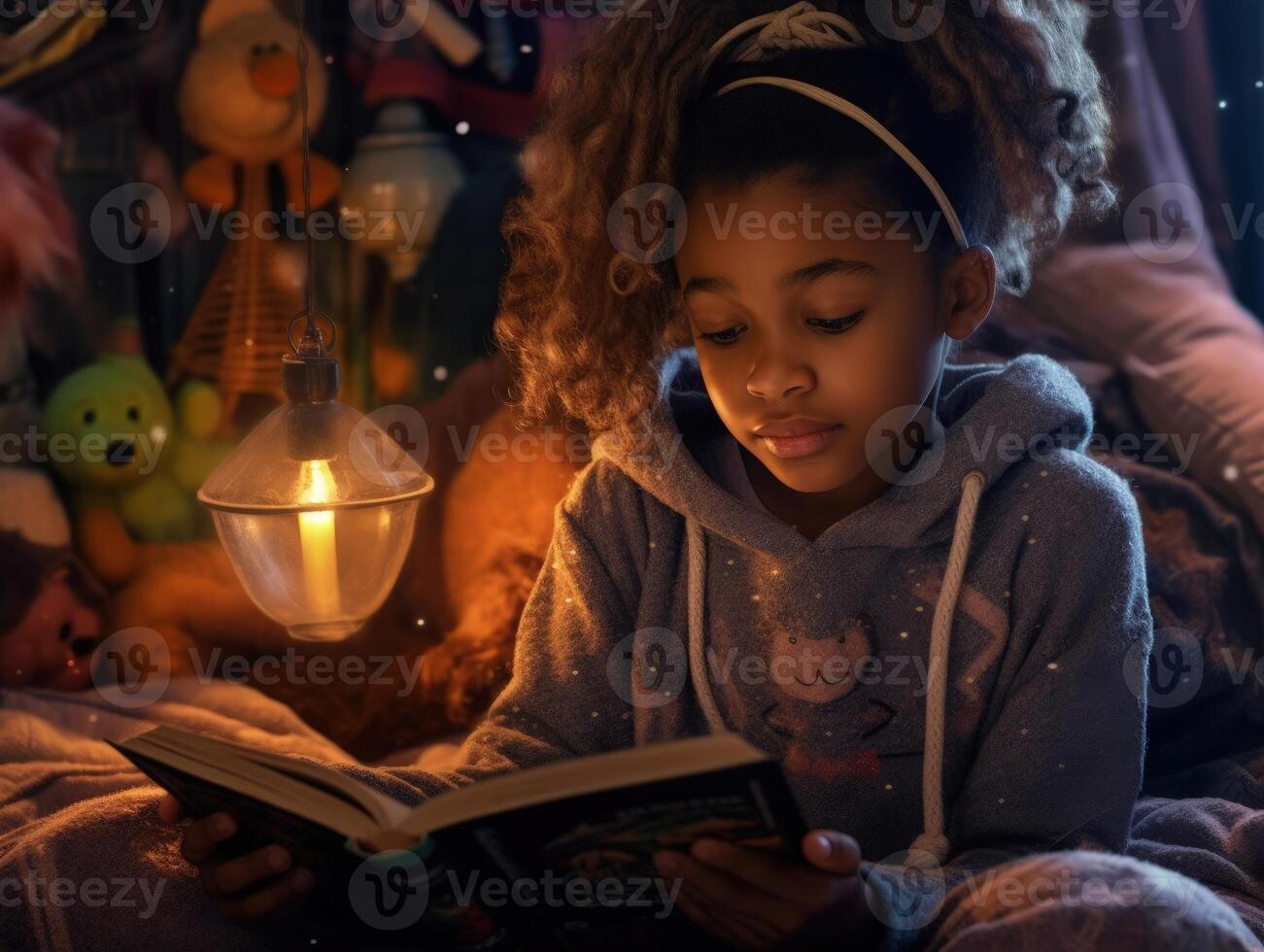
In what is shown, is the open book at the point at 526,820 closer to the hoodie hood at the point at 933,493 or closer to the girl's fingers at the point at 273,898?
the girl's fingers at the point at 273,898

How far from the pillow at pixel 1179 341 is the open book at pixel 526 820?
926mm

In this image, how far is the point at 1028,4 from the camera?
3.90ft

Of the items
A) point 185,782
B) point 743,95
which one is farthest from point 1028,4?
point 185,782

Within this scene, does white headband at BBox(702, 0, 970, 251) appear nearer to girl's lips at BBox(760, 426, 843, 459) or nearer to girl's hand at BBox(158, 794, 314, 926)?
girl's lips at BBox(760, 426, 843, 459)

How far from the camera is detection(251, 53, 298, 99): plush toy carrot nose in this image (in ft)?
5.33

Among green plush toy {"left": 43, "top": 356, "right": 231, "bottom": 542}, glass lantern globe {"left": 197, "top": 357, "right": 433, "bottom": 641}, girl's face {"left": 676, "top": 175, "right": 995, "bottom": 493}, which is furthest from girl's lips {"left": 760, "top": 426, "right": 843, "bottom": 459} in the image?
green plush toy {"left": 43, "top": 356, "right": 231, "bottom": 542}

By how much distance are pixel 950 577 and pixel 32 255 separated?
1167mm

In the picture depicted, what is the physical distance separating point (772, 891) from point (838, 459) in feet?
1.28

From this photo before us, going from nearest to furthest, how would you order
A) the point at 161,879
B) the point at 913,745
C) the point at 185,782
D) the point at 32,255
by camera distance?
the point at 185,782
the point at 161,879
the point at 913,745
the point at 32,255

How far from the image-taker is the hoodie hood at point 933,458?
3.81 feet

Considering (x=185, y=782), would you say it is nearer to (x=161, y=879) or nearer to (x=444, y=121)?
(x=161, y=879)

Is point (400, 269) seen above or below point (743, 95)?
below

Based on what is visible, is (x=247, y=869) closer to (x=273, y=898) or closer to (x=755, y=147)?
(x=273, y=898)

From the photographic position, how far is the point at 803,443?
1107 millimetres
